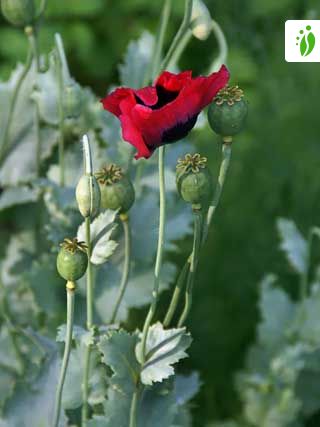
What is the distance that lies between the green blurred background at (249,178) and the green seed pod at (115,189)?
1.35 feet

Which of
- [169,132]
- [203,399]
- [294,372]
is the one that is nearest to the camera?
[169,132]

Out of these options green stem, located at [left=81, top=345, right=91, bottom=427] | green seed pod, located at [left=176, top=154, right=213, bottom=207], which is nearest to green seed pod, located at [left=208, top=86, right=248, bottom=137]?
green seed pod, located at [left=176, top=154, right=213, bottom=207]

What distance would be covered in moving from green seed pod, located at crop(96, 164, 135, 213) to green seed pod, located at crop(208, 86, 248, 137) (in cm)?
7

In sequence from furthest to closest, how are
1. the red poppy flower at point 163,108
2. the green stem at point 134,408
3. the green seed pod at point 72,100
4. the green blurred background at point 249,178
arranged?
the green blurred background at point 249,178 < the green seed pod at point 72,100 < the green stem at point 134,408 < the red poppy flower at point 163,108

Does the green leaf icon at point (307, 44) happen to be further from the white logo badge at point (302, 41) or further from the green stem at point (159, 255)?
the green stem at point (159, 255)

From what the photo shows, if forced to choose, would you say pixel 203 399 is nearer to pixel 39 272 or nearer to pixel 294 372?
pixel 294 372

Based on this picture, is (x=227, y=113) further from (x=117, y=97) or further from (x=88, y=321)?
(x=88, y=321)

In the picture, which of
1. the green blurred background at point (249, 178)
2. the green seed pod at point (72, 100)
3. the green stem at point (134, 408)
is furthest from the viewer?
the green blurred background at point (249, 178)

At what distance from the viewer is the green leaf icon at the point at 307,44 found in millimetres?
883

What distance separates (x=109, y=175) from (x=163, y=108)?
9 centimetres

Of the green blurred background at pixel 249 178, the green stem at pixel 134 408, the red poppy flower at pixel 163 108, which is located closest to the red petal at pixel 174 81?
the red poppy flower at pixel 163 108

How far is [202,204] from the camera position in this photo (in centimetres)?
68

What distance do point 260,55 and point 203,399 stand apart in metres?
0.56

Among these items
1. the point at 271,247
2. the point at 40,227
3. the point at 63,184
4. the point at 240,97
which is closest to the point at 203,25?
the point at 240,97
